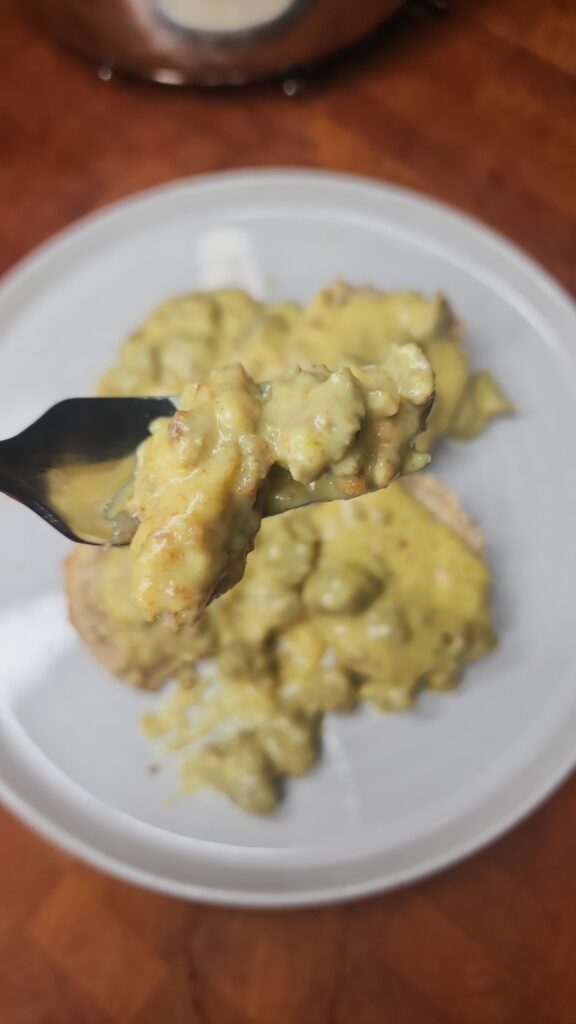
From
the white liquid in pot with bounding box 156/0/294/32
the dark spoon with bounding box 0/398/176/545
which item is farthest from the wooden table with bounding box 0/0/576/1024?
the dark spoon with bounding box 0/398/176/545

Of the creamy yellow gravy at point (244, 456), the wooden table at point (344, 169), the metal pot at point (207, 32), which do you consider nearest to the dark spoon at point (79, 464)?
the creamy yellow gravy at point (244, 456)

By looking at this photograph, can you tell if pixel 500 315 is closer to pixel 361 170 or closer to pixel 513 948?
pixel 361 170

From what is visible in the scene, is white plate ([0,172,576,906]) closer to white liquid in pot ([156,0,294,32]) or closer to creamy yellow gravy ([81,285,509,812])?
creamy yellow gravy ([81,285,509,812])

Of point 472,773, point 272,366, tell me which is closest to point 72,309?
point 272,366

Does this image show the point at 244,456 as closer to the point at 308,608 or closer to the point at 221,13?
the point at 308,608

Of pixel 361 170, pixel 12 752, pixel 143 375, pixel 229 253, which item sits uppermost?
pixel 361 170

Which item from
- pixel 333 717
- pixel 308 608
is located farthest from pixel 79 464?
pixel 333 717

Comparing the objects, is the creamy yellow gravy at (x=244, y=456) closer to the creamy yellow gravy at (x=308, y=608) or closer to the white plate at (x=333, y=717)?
the creamy yellow gravy at (x=308, y=608)
